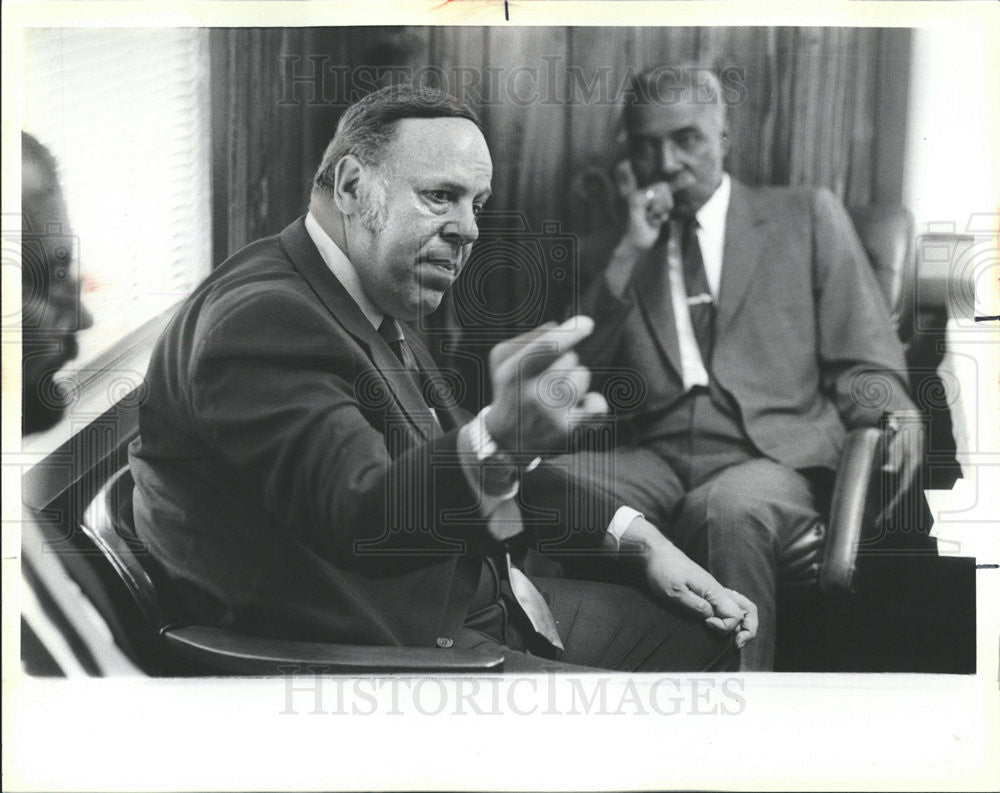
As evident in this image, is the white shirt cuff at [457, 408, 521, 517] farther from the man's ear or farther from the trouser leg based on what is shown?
the man's ear

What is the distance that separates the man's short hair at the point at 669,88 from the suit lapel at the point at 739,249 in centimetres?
30

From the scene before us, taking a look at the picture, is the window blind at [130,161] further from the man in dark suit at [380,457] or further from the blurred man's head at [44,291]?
the man in dark suit at [380,457]

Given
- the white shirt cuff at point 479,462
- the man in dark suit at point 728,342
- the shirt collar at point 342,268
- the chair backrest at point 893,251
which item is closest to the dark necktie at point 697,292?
the man in dark suit at point 728,342

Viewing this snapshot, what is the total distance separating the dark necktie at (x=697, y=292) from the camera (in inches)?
137

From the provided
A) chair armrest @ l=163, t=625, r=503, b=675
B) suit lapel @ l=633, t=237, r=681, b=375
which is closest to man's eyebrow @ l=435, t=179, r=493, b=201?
suit lapel @ l=633, t=237, r=681, b=375

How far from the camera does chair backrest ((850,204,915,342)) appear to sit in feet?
11.4

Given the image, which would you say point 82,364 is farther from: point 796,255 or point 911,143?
point 911,143

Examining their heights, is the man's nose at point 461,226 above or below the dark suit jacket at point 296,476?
above

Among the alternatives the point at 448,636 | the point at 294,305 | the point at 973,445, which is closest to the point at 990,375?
the point at 973,445

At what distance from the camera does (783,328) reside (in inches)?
137

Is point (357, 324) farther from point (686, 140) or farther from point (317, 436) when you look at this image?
point (686, 140)

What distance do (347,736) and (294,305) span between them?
1.37 meters

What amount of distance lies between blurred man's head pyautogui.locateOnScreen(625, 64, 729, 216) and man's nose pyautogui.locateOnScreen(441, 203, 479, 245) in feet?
1.78

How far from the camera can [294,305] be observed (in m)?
3.36
